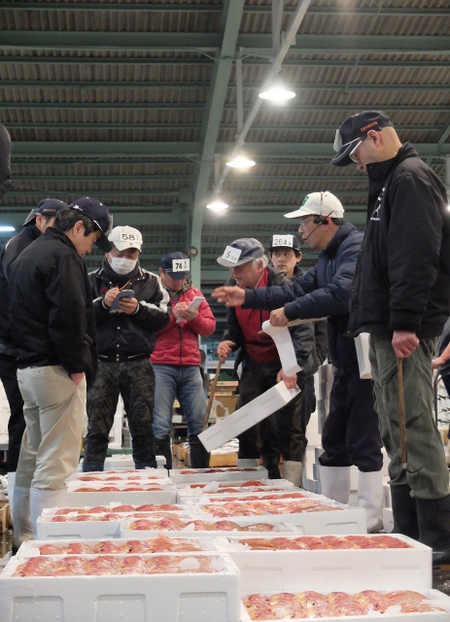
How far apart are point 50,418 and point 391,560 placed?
1.89 m

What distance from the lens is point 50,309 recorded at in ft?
12.8

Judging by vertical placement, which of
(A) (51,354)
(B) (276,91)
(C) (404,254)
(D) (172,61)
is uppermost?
(D) (172,61)

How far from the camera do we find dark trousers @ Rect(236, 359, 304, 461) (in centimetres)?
505

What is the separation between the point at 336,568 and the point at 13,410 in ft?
8.50

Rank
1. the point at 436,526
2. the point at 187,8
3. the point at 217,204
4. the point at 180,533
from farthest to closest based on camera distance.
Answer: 1. the point at 217,204
2. the point at 187,8
3. the point at 436,526
4. the point at 180,533

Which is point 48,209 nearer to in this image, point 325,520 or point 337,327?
point 337,327

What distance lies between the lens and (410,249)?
300 centimetres

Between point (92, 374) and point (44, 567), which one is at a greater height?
point (92, 374)

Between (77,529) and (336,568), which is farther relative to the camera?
(77,529)

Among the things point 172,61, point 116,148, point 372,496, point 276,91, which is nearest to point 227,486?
point 372,496

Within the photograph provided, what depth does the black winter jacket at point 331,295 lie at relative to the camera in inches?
164

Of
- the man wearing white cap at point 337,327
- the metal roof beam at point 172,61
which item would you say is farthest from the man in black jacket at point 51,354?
the metal roof beam at point 172,61

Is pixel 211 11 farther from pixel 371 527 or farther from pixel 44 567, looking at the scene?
pixel 44 567

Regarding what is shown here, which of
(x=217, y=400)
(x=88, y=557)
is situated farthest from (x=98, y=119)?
(x=88, y=557)
